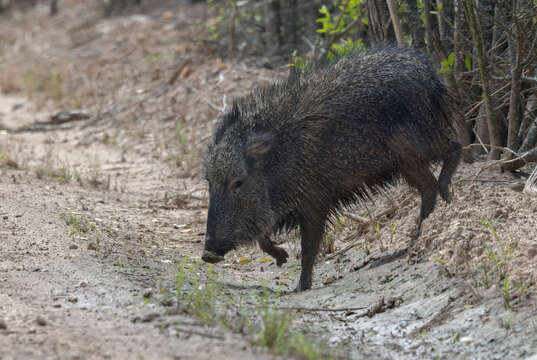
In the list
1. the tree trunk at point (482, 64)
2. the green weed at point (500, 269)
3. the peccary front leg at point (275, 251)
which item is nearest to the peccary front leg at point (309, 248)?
the peccary front leg at point (275, 251)

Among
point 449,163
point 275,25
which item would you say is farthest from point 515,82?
point 275,25

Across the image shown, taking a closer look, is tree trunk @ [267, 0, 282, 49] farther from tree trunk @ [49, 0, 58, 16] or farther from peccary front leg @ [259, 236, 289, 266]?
tree trunk @ [49, 0, 58, 16]

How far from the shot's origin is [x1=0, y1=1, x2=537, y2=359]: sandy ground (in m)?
3.36

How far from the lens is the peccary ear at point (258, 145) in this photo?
4703 millimetres

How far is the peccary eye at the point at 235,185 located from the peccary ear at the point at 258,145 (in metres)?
0.20

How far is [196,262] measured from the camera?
17.3 feet

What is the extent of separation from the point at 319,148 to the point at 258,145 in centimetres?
42

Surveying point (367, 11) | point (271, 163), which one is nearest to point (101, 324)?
point (271, 163)

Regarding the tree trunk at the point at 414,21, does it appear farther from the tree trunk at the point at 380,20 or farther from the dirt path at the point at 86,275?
the dirt path at the point at 86,275

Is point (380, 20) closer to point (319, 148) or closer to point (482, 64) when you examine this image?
point (482, 64)

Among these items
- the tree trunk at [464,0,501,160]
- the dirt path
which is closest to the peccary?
the tree trunk at [464,0,501,160]

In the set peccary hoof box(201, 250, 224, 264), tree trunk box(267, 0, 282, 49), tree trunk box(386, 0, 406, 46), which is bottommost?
peccary hoof box(201, 250, 224, 264)

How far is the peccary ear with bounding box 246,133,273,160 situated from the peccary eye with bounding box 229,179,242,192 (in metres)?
0.20

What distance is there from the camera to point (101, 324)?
345cm
